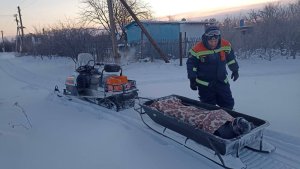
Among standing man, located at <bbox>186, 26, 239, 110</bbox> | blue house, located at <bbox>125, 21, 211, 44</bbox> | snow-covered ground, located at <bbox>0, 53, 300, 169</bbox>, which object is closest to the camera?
snow-covered ground, located at <bbox>0, 53, 300, 169</bbox>

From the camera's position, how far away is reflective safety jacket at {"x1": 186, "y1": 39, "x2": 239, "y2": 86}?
4629 mm

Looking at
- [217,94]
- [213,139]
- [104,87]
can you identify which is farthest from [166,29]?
[213,139]

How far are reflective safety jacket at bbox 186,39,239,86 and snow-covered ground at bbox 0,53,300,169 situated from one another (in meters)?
1.21

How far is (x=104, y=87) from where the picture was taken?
6340 millimetres

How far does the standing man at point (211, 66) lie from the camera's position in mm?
4602

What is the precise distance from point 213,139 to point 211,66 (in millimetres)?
1617

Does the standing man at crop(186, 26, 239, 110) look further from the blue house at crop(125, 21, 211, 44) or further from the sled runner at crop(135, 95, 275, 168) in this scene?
the blue house at crop(125, 21, 211, 44)

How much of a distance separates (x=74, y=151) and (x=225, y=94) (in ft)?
8.82

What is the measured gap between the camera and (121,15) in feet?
81.2

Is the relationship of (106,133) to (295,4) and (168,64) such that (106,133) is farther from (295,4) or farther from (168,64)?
(295,4)

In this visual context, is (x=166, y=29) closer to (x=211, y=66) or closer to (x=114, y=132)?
(x=211, y=66)

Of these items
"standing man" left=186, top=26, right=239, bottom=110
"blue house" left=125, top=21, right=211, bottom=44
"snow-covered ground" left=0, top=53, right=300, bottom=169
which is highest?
"blue house" left=125, top=21, right=211, bottom=44

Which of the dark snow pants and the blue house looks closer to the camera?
the dark snow pants

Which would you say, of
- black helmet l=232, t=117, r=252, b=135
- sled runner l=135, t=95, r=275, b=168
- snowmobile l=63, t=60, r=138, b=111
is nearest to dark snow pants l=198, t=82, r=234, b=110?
sled runner l=135, t=95, r=275, b=168
